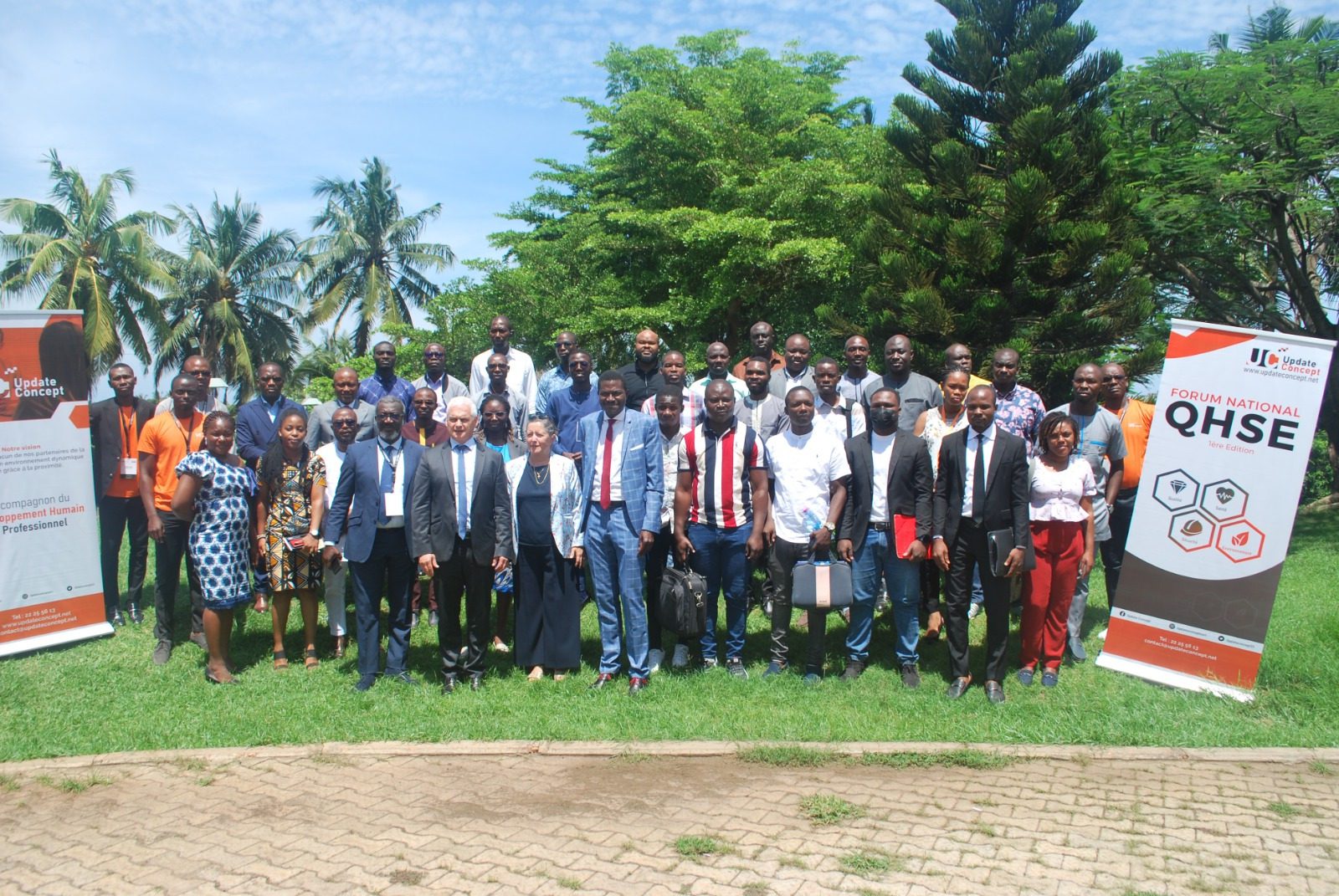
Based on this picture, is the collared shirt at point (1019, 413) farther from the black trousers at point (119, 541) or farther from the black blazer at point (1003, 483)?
the black trousers at point (119, 541)

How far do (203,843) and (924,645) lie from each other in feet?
15.8

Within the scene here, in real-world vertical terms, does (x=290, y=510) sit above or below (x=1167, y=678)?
above

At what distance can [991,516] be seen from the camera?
5859 mm

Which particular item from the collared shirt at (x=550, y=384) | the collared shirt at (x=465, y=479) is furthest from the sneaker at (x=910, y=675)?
the collared shirt at (x=550, y=384)

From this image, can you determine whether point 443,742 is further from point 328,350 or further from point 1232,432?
point 328,350

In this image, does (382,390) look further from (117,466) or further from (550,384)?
Result: (117,466)

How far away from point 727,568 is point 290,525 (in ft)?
9.84

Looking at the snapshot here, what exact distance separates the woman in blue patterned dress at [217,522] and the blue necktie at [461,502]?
4.80 feet

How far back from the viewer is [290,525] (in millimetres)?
6703

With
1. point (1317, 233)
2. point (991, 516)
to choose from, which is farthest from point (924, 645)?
point (1317, 233)

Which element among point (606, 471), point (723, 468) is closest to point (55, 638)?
point (606, 471)

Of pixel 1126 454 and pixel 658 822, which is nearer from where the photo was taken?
pixel 658 822

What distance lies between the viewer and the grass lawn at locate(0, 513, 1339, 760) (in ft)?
17.6

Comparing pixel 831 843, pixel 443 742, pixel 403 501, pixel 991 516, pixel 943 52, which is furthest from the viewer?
pixel 943 52
